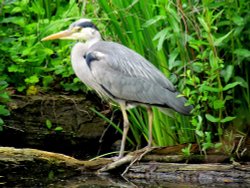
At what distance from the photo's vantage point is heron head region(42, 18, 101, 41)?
6090 mm

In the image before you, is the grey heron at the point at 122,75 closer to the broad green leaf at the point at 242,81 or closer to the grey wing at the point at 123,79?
the grey wing at the point at 123,79

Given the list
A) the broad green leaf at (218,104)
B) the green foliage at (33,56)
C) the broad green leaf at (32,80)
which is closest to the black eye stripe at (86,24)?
the green foliage at (33,56)

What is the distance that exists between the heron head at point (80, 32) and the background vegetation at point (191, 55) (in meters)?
0.08

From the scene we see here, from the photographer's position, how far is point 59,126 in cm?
694

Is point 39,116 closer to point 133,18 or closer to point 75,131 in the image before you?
point 75,131

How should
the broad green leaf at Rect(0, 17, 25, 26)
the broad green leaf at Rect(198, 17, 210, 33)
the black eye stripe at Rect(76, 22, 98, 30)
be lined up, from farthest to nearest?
the broad green leaf at Rect(0, 17, 25, 26)
the black eye stripe at Rect(76, 22, 98, 30)
the broad green leaf at Rect(198, 17, 210, 33)

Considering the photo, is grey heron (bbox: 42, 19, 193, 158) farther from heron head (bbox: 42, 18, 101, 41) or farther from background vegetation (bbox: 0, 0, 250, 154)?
background vegetation (bbox: 0, 0, 250, 154)

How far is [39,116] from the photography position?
691cm

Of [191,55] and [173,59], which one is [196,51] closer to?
[191,55]

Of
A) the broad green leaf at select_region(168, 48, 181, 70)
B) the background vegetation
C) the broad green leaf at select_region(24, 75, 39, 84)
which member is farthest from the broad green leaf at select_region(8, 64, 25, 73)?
the broad green leaf at select_region(168, 48, 181, 70)

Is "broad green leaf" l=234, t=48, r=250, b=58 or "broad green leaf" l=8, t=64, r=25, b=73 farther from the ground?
"broad green leaf" l=8, t=64, r=25, b=73

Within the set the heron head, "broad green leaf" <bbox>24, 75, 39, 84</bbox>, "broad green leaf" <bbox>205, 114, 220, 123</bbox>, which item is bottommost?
"broad green leaf" <bbox>205, 114, 220, 123</bbox>

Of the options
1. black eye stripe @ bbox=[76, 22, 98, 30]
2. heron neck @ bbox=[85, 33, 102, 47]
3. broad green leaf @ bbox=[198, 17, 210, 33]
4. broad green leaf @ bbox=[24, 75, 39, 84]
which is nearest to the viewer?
broad green leaf @ bbox=[198, 17, 210, 33]

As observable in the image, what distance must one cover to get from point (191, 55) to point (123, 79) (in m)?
0.61
